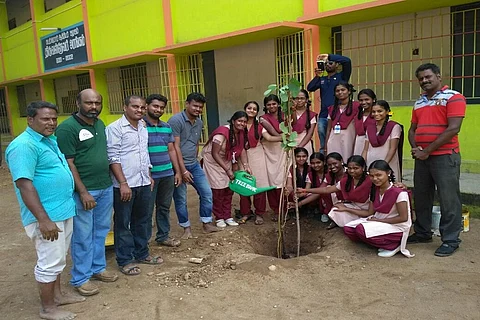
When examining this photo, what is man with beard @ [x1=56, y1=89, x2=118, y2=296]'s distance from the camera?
10.3ft

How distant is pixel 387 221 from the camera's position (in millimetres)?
3793

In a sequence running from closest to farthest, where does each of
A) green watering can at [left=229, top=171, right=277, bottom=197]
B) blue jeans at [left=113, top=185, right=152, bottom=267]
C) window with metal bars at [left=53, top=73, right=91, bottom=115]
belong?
blue jeans at [left=113, top=185, right=152, bottom=267] → green watering can at [left=229, top=171, right=277, bottom=197] → window with metal bars at [left=53, top=73, right=91, bottom=115]

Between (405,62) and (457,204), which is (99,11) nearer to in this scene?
(405,62)

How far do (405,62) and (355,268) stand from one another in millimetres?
3898

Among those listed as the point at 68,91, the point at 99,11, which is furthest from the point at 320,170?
the point at 68,91

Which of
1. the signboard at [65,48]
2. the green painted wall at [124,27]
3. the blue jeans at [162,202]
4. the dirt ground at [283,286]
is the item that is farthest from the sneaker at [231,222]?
the signboard at [65,48]

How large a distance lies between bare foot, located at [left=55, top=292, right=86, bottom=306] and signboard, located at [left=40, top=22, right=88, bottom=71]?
10.7 m

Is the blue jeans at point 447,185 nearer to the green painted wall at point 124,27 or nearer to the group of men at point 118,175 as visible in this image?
the group of men at point 118,175

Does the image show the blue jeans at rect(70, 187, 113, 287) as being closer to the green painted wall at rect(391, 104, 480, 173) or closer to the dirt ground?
the dirt ground

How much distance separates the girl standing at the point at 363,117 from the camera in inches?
171

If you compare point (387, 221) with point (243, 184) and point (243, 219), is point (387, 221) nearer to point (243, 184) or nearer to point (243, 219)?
point (243, 184)

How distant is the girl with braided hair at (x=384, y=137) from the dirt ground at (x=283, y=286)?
899 millimetres

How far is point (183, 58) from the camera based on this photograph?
9.73 metres

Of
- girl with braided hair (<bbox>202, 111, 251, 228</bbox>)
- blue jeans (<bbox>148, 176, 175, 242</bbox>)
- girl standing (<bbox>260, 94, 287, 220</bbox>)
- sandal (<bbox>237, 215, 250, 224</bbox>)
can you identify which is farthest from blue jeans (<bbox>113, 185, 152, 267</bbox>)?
girl standing (<bbox>260, 94, 287, 220</bbox>)
